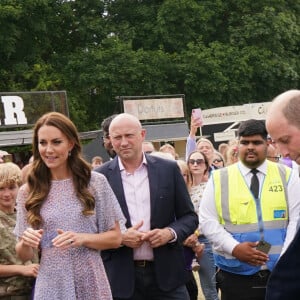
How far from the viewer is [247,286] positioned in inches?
193

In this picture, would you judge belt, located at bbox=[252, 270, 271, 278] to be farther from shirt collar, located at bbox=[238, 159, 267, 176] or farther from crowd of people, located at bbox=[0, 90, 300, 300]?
shirt collar, located at bbox=[238, 159, 267, 176]

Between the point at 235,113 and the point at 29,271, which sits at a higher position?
the point at 235,113

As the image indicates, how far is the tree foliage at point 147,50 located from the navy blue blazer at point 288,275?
26.9m

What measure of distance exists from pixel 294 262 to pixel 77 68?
28951mm

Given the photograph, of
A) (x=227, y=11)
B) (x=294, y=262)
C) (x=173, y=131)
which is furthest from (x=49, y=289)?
(x=227, y=11)

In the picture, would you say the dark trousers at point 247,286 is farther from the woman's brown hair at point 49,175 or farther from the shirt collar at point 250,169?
the woman's brown hair at point 49,175

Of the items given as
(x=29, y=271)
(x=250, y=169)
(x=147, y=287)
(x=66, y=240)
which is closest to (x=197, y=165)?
(x=250, y=169)

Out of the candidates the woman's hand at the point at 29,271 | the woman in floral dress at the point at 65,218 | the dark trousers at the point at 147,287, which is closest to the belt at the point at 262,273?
the dark trousers at the point at 147,287

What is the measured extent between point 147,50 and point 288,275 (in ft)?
100

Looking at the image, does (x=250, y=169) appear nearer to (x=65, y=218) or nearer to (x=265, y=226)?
(x=265, y=226)

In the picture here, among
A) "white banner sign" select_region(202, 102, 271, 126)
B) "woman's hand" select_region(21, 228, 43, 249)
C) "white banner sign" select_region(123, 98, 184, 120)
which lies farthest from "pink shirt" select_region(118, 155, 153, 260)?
"white banner sign" select_region(202, 102, 271, 126)

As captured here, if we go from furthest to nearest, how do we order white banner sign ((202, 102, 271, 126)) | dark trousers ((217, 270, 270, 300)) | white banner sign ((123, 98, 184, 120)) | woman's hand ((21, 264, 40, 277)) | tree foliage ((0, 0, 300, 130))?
tree foliage ((0, 0, 300, 130))
white banner sign ((202, 102, 271, 126))
white banner sign ((123, 98, 184, 120))
dark trousers ((217, 270, 270, 300))
woman's hand ((21, 264, 40, 277))

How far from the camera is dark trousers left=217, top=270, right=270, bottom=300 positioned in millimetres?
4883

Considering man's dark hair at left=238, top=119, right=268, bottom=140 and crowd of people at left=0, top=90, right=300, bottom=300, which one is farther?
man's dark hair at left=238, top=119, right=268, bottom=140
